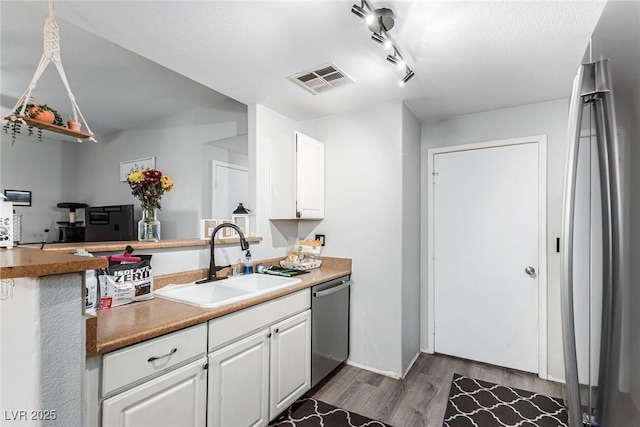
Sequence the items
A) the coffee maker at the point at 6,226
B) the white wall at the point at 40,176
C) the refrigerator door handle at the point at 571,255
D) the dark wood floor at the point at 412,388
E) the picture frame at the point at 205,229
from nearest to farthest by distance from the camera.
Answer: the refrigerator door handle at the point at 571,255 → the coffee maker at the point at 6,226 → the dark wood floor at the point at 412,388 → the picture frame at the point at 205,229 → the white wall at the point at 40,176

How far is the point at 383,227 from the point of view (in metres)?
2.67

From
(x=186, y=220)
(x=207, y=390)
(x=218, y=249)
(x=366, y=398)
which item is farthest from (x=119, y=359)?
(x=186, y=220)

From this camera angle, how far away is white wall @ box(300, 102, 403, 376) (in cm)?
261

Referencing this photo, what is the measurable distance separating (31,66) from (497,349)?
478cm

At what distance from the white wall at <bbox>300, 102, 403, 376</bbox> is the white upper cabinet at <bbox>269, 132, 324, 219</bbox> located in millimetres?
191

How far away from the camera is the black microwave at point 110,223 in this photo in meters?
3.55

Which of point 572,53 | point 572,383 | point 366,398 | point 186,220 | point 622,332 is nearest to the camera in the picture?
point 622,332

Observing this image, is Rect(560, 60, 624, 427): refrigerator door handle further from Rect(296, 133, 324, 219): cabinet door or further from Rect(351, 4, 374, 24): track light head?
Rect(296, 133, 324, 219): cabinet door

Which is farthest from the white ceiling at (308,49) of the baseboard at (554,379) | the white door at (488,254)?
the baseboard at (554,379)

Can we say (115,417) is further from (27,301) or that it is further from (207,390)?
(27,301)

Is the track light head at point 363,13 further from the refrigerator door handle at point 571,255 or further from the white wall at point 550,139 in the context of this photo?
the white wall at point 550,139

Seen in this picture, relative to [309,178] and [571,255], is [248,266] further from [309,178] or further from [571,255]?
[571,255]

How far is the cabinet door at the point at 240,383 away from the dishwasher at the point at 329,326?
54cm

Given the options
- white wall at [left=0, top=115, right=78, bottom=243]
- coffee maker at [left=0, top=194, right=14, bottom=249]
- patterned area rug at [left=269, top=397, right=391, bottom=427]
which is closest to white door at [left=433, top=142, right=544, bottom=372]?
patterned area rug at [left=269, top=397, right=391, bottom=427]
